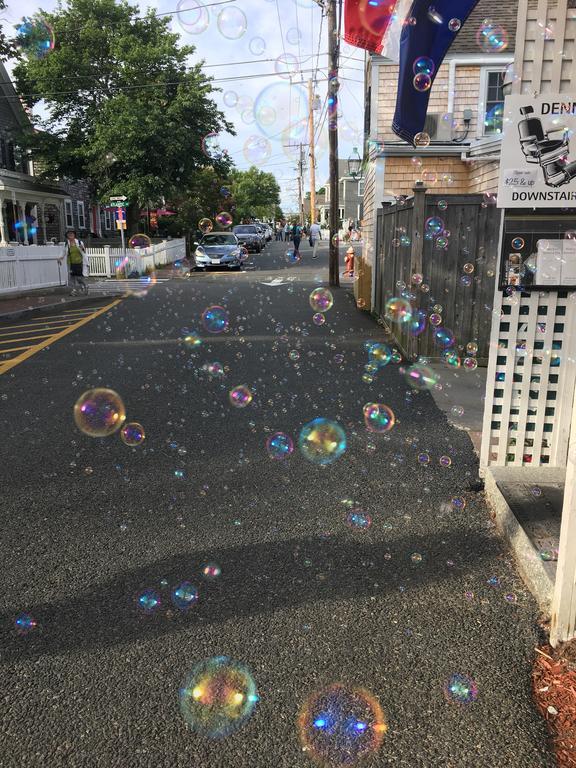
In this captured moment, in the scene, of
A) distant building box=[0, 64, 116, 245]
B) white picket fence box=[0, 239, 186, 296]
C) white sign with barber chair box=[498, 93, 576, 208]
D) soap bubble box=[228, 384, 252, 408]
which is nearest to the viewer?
white sign with barber chair box=[498, 93, 576, 208]

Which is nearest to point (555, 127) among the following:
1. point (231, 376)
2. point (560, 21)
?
point (560, 21)

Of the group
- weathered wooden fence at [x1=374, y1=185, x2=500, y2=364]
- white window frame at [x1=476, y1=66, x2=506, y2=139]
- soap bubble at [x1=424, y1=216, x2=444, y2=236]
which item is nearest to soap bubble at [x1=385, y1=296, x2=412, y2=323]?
weathered wooden fence at [x1=374, y1=185, x2=500, y2=364]

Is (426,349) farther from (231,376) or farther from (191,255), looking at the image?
(191,255)

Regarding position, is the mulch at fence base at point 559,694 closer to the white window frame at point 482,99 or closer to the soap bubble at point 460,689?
the soap bubble at point 460,689

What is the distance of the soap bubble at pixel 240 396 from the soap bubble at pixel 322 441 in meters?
1.00

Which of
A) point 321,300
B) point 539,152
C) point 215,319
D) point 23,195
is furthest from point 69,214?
point 539,152

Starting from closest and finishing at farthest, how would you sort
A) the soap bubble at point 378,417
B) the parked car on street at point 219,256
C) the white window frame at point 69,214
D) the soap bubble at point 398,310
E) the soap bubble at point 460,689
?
the soap bubble at point 460,689
the soap bubble at point 378,417
the soap bubble at point 398,310
the parked car on street at point 219,256
the white window frame at point 69,214

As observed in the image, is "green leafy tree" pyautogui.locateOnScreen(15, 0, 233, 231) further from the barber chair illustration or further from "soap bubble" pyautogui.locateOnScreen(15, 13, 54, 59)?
the barber chair illustration

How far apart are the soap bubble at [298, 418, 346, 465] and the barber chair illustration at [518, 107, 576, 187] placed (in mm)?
2624

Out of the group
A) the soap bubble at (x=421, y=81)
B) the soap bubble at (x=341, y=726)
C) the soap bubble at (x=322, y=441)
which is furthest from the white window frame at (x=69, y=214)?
the soap bubble at (x=341, y=726)

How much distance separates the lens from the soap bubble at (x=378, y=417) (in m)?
6.04

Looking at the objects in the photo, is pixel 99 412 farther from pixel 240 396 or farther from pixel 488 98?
pixel 488 98

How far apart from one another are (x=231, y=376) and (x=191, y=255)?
33.6 meters

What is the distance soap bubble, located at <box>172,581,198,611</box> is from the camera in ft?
10.3
